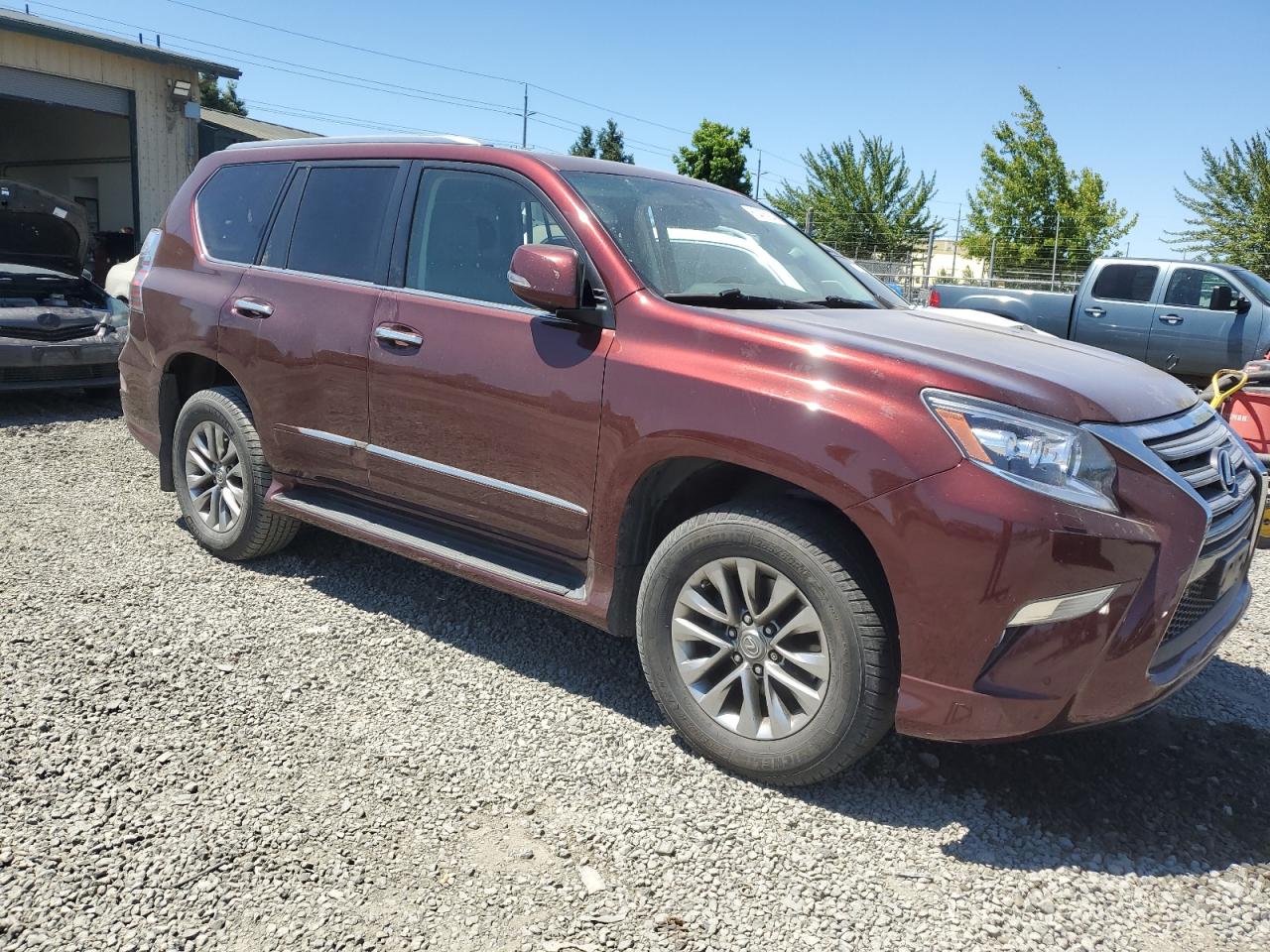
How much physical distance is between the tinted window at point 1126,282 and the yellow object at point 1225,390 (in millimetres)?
7666

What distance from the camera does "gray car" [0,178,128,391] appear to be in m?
7.94

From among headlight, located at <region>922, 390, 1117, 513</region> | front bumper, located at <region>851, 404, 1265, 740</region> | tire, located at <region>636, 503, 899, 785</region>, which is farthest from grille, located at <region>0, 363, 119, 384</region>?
headlight, located at <region>922, 390, 1117, 513</region>

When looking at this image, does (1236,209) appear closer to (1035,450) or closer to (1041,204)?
(1041,204)

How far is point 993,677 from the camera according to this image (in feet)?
8.31

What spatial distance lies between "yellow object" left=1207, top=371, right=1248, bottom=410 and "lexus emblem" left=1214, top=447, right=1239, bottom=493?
197 centimetres

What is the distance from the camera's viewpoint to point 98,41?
1502 cm

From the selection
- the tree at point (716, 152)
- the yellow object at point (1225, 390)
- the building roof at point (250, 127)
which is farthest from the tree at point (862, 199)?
the yellow object at point (1225, 390)

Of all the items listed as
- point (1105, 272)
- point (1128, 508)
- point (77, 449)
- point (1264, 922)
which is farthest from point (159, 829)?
point (1105, 272)

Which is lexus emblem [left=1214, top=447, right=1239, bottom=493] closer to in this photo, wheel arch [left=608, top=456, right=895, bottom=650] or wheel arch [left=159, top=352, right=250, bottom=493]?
wheel arch [left=608, top=456, right=895, bottom=650]

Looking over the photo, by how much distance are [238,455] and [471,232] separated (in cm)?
165

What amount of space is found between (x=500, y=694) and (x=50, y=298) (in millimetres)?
7125

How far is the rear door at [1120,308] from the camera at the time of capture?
11789 mm

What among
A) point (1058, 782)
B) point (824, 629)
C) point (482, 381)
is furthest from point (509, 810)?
point (1058, 782)

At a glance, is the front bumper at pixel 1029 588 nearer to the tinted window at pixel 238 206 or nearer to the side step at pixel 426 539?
the side step at pixel 426 539
